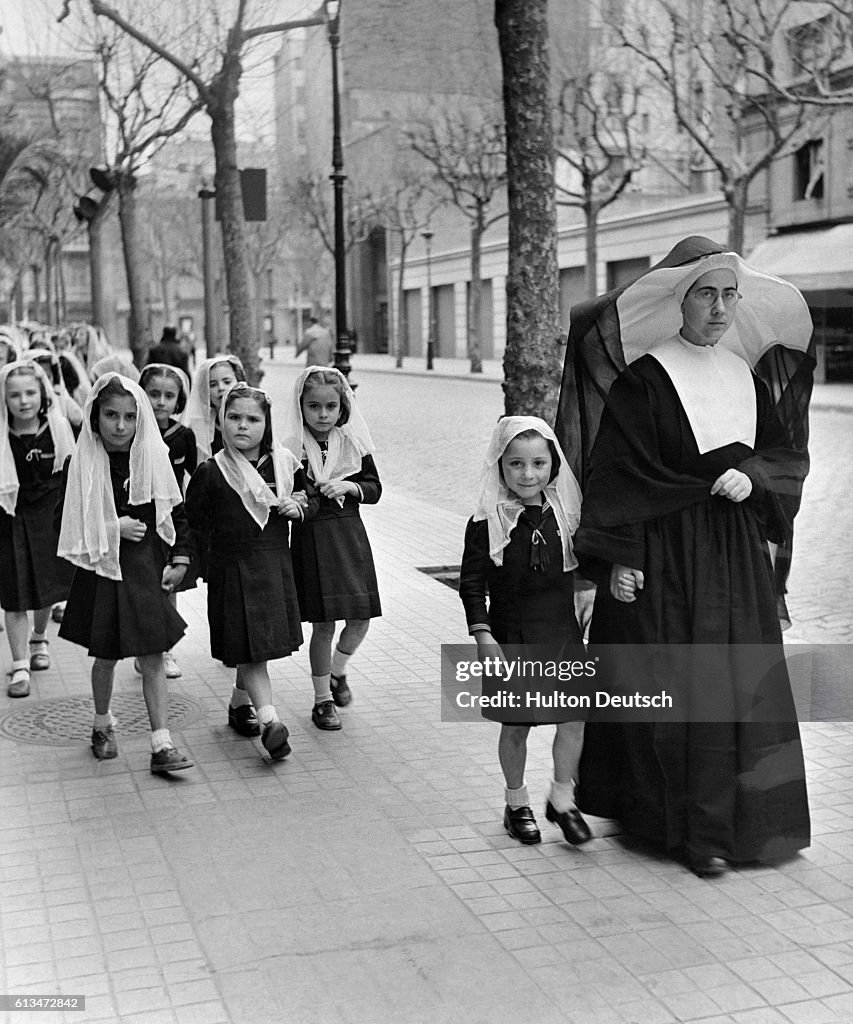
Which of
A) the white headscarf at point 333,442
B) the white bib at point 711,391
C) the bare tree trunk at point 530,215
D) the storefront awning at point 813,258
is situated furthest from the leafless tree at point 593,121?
the white bib at point 711,391

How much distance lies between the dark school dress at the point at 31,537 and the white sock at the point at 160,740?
1.88 metres

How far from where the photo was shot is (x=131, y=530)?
18.1 ft

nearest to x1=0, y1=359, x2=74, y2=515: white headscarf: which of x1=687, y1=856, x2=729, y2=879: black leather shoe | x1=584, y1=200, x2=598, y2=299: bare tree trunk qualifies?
x1=687, y1=856, x2=729, y2=879: black leather shoe

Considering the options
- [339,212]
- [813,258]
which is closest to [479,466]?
[339,212]

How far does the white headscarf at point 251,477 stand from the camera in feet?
18.6

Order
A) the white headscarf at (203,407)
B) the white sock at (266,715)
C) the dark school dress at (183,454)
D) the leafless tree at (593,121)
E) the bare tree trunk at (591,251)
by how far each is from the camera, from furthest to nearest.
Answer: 1. the bare tree trunk at (591,251)
2. the leafless tree at (593,121)
3. the white headscarf at (203,407)
4. the dark school dress at (183,454)
5. the white sock at (266,715)

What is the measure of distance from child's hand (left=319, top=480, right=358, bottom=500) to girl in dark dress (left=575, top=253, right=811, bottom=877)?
1.79 metres

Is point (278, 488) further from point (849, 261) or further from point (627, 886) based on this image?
point (849, 261)

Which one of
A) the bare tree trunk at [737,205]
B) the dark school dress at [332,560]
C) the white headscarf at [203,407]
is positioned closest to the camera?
the dark school dress at [332,560]

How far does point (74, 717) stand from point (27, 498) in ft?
4.58

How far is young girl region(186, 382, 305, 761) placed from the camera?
5688mm

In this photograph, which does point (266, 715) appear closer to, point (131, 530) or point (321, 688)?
point (321, 688)

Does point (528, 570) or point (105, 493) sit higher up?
point (105, 493)

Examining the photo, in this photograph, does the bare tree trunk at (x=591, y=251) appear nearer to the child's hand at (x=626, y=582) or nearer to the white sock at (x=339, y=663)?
the white sock at (x=339, y=663)
